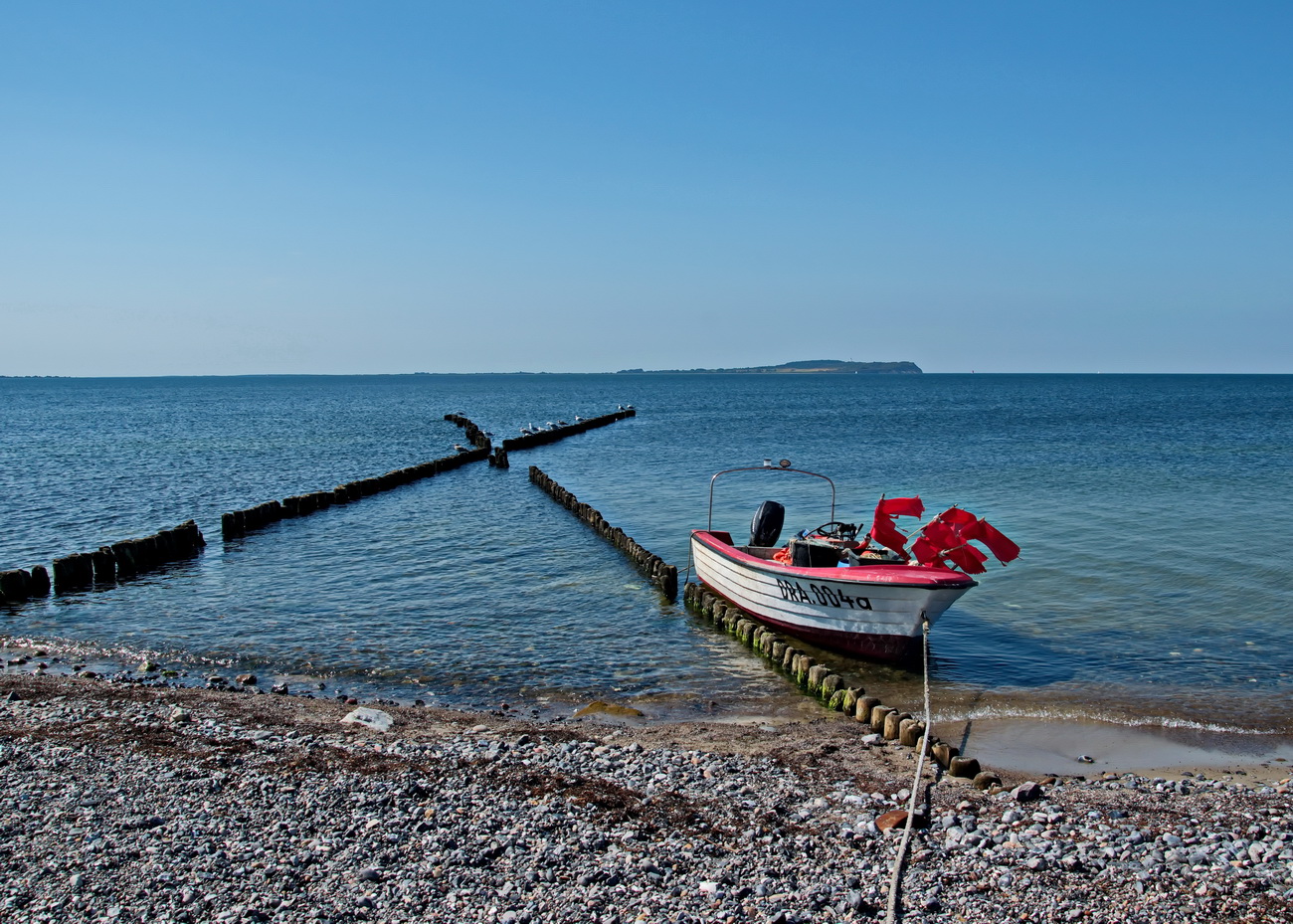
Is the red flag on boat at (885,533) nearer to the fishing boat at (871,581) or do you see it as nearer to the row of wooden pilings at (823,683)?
the fishing boat at (871,581)

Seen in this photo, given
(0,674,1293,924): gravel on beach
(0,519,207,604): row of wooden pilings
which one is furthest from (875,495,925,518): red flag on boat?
(0,519,207,604): row of wooden pilings

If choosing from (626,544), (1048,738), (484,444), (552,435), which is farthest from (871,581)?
(552,435)

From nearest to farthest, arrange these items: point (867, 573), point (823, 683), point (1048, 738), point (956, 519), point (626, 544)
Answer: point (1048, 738), point (823, 683), point (867, 573), point (956, 519), point (626, 544)

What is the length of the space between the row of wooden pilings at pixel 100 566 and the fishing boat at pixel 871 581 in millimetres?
14310

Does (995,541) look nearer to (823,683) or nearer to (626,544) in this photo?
(823,683)

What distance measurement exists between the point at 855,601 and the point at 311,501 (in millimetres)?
22417

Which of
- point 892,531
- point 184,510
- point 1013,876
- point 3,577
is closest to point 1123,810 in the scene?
point 1013,876

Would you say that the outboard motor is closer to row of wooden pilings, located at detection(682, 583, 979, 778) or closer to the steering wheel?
the steering wheel

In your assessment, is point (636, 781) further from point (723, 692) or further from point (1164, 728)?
point (1164, 728)

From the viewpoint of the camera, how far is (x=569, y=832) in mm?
8648

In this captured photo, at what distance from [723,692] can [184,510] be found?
25.4 metres

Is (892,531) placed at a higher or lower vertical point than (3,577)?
higher

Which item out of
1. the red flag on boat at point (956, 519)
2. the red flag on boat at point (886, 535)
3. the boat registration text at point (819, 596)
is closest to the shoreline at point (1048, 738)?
the boat registration text at point (819, 596)

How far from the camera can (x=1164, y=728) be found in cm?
1277
